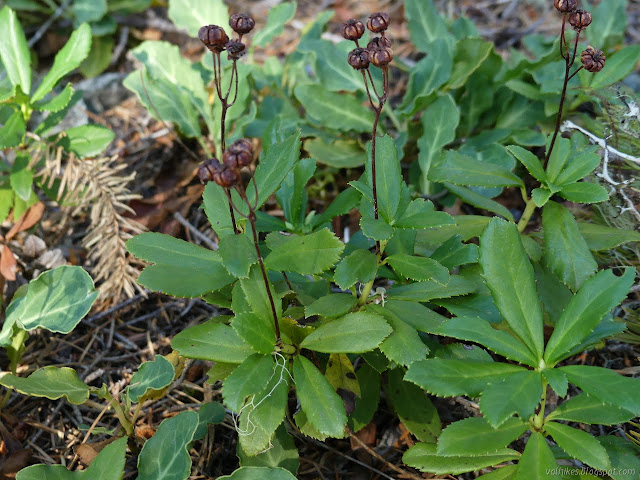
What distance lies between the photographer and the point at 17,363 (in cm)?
211

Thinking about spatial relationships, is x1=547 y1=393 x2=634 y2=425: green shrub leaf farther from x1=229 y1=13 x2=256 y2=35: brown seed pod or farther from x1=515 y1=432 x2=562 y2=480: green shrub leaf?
x1=229 y1=13 x2=256 y2=35: brown seed pod

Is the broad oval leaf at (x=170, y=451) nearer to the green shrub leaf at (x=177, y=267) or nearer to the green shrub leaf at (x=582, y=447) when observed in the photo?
the green shrub leaf at (x=177, y=267)

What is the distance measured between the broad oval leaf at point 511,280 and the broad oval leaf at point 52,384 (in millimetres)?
1296

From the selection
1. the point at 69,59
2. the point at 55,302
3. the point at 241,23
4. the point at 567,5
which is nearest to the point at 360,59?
the point at 241,23

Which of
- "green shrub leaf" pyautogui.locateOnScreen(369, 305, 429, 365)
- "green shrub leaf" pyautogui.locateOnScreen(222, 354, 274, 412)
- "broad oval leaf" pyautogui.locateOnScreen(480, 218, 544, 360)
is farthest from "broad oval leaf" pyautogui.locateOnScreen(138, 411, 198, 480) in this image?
"broad oval leaf" pyautogui.locateOnScreen(480, 218, 544, 360)

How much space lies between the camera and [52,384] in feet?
6.00

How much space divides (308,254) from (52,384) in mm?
924

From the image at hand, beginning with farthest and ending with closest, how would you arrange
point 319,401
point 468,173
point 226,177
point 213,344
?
point 468,173
point 213,344
point 319,401
point 226,177

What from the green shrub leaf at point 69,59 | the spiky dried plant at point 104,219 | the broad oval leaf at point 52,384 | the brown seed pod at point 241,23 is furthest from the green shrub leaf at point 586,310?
the green shrub leaf at point 69,59

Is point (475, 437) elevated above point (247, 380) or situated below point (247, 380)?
below

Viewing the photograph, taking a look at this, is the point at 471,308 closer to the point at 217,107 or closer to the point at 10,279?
the point at 217,107

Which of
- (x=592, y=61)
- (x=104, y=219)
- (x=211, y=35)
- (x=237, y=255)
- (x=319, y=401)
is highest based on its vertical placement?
(x=211, y=35)

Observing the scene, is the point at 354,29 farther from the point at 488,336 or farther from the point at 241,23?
the point at 488,336

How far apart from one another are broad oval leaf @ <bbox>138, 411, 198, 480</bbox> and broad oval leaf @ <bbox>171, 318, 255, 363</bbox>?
0.67 ft
